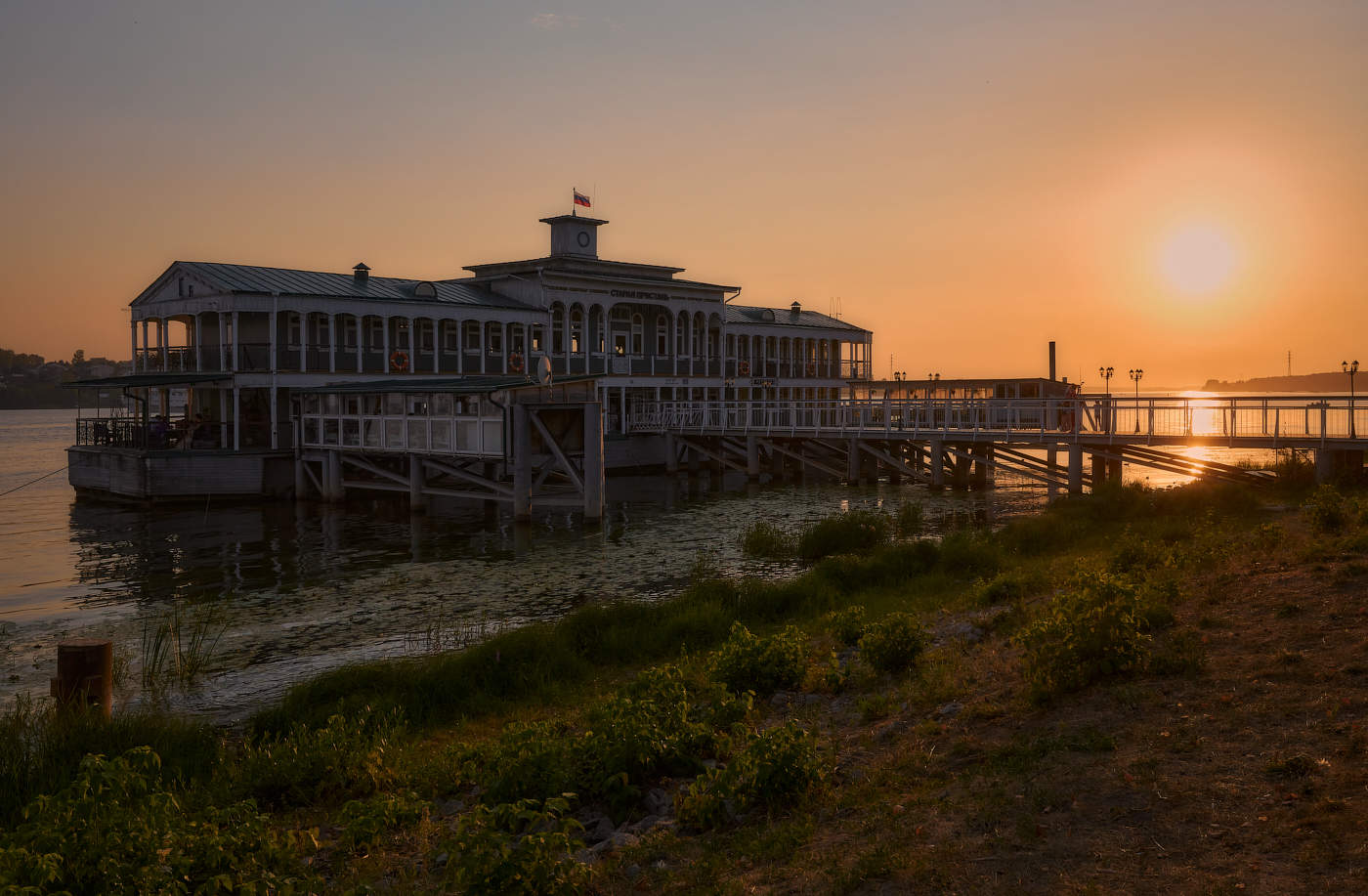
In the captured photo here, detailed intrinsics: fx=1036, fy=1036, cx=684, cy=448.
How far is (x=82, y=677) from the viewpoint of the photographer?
10.3m

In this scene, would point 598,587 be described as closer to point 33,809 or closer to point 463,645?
point 463,645

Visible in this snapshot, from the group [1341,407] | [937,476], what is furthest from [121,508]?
[1341,407]

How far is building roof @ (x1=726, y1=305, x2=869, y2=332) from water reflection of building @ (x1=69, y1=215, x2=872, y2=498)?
3.64 metres

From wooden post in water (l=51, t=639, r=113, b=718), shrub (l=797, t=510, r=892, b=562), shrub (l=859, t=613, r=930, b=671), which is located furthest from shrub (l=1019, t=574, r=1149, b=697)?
shrub (l=797, t=510, r=892, b=562)

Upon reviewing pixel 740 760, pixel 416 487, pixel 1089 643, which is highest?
pixel 416 487

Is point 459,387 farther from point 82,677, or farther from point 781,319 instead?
point 781,319

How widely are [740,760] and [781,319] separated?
210ft

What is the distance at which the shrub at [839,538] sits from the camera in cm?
2358

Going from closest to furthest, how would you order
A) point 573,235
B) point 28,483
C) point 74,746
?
point 74,746, point 28,483, point 573,235

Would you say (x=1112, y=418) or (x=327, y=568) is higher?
(x=1112, y=418)

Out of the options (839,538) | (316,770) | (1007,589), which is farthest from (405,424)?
(316,770)

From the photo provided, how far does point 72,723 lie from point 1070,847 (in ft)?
29.5

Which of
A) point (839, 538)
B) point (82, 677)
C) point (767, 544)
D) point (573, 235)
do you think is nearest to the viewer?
point (82, 677)

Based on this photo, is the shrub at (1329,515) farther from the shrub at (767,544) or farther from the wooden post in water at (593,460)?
the wooden post in water at (593,460)
